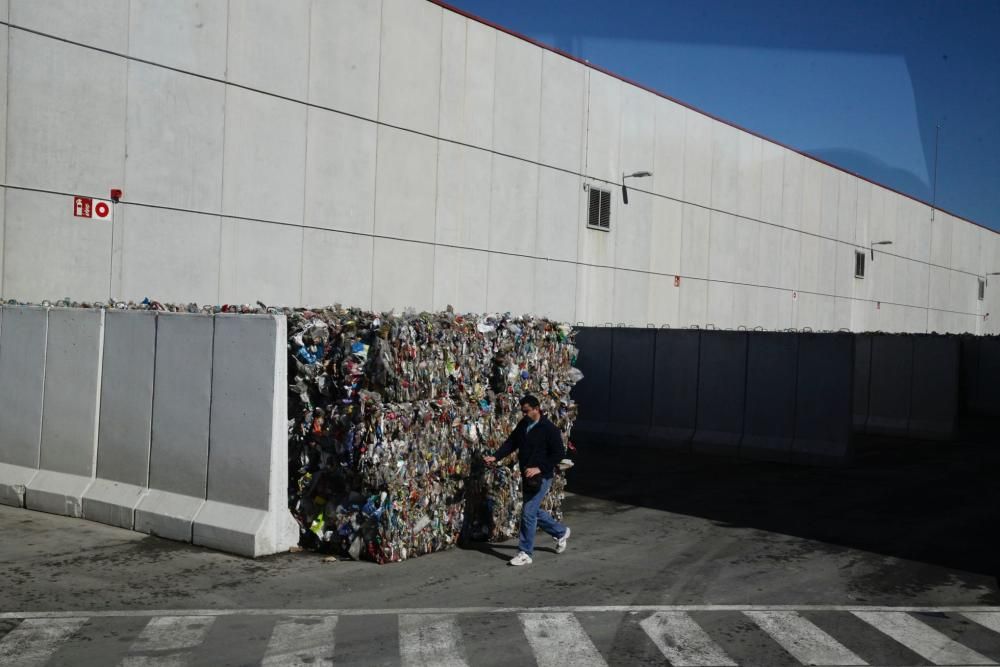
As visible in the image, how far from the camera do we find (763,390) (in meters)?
19.5

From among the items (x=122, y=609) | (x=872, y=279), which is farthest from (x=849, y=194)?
(x=122, y=609)

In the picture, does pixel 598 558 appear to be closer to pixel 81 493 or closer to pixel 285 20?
pixel 81 493

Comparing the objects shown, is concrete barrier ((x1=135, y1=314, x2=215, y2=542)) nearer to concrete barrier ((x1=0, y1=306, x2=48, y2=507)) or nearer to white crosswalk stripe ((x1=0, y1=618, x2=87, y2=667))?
concrete barrier ((x1=0, y1=306, x2=48, y2=507))

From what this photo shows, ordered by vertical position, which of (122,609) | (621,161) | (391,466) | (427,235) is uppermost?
(621,161)

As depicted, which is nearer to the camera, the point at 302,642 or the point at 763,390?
the point at 302,642

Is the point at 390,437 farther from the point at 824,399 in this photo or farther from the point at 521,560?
the point at 824,399

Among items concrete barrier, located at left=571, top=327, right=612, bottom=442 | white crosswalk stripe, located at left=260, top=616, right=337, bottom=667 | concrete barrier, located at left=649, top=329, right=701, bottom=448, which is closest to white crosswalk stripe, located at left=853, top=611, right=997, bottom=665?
white crosswalk stripe, located at left=260, top=616, right=337, bottom=667

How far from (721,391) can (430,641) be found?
45.4 ft

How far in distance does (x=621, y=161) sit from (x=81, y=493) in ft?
75.4

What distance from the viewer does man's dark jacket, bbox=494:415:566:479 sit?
10.2 metres

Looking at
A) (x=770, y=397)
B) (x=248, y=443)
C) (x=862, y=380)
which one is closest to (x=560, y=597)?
(x=248, y=443)

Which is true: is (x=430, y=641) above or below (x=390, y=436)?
below

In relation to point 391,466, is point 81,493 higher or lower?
lower

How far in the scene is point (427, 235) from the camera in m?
24.0
